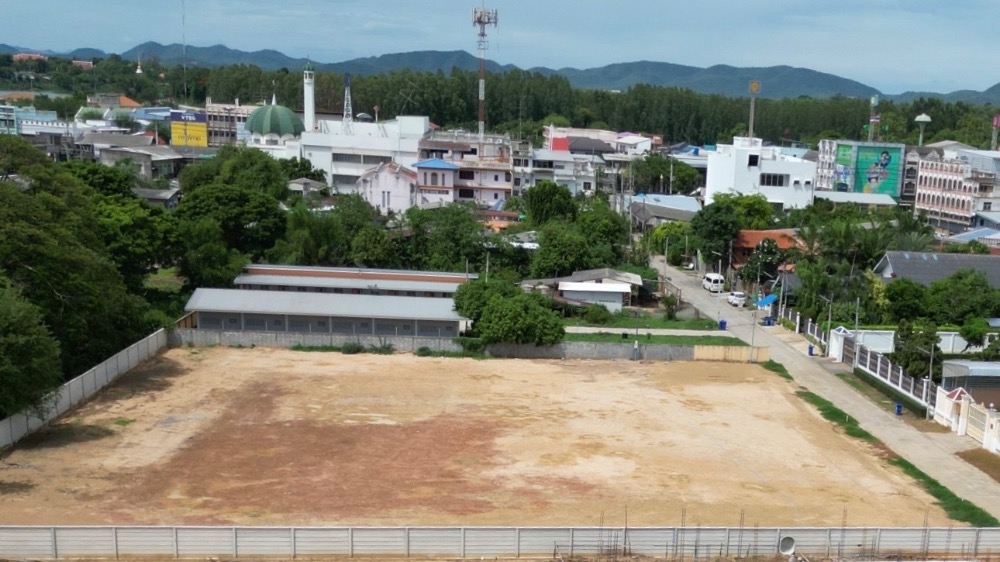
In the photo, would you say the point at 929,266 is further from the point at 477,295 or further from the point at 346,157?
the point at 346,157

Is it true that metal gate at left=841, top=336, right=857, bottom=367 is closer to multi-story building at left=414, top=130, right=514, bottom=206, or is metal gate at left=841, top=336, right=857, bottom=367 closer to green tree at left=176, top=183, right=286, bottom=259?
green tree at left=176, top=183, right=286, bottom=259

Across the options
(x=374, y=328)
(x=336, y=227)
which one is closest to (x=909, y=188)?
(x=336, y=227)

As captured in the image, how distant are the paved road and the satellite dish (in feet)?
14.5

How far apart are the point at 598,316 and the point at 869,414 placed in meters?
12.2

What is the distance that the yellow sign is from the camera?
9262 cm

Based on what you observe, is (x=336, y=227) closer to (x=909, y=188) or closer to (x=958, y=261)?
(x=958, y=261)

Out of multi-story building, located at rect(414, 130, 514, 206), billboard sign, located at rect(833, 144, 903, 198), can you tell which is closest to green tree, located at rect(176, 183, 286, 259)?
multi-story building, located at rect(414, 130, 514, 206)

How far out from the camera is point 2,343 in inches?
818

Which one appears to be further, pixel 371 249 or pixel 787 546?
pixel 371 249

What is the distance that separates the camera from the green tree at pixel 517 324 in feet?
105

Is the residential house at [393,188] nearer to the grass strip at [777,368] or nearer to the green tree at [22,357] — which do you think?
the grass strip at [777,368]

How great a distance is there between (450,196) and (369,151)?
10454 millimetres

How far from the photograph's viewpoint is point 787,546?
16.8 m

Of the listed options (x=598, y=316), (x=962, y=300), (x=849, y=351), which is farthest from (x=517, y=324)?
(x=962, y=300)
